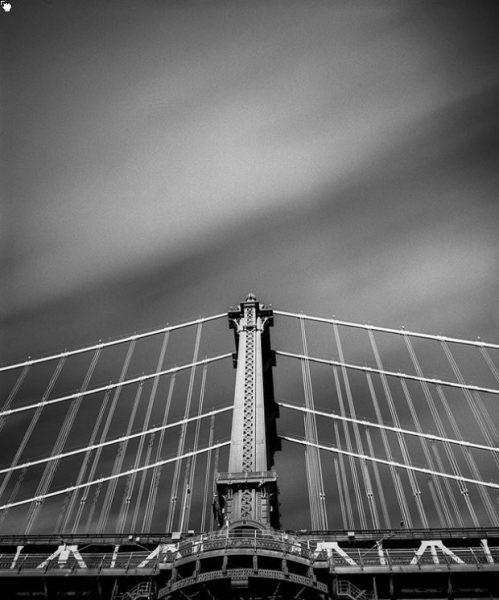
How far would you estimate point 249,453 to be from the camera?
21438 millimetres

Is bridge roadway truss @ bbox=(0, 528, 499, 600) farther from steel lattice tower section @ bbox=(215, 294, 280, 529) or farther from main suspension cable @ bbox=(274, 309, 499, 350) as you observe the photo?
main suspension cable @ bbox=(274, 309, 499, 350)

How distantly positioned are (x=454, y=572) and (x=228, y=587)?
8293 mm

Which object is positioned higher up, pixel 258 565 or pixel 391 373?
pixel 391 373

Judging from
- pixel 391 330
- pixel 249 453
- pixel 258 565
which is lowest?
pixel 258 565

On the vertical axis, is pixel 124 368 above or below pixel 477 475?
above

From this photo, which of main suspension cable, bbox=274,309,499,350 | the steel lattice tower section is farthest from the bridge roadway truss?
main suspension cable, bbox=274,309,499,350

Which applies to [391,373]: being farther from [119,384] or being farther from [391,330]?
[119,384]

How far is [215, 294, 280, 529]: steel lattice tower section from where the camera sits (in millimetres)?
19391

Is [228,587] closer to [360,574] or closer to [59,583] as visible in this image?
[360,574]

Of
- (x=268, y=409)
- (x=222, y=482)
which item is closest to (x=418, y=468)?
(x=268, y=409)

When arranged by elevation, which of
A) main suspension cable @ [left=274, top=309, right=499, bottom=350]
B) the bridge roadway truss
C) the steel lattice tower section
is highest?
main suspension cable @ [left=274, top=309, right=499, bottom=350]

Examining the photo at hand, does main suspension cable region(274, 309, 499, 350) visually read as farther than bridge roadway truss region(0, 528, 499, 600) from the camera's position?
Yes

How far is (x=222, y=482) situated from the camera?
1989cm

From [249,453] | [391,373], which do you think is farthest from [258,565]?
[391,373]
